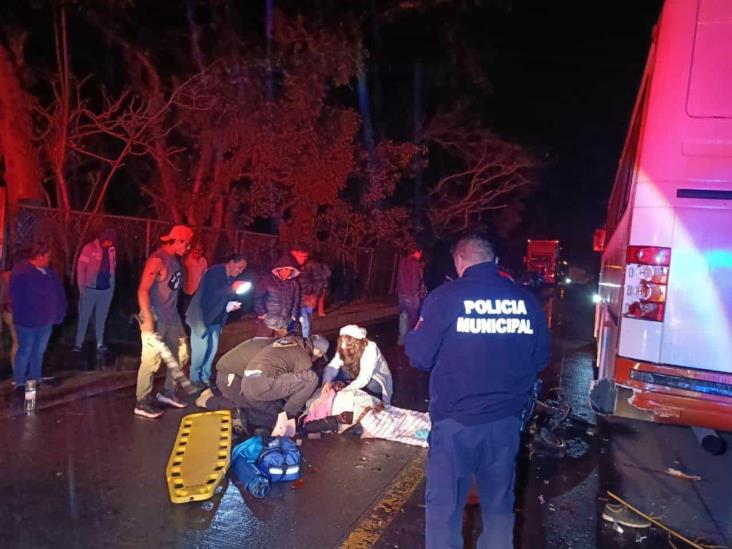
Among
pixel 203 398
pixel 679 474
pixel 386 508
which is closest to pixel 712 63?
pixel 679 474

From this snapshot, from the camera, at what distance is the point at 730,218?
4508 mm

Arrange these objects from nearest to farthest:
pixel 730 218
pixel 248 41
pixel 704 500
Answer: pixel 730 218 → pixel 704 500 → pixel 248 41

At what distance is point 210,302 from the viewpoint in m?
7.45

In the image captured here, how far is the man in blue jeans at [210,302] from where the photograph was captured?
292 inches

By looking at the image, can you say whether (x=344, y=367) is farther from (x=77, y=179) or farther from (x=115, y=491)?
(x=77, y=179)

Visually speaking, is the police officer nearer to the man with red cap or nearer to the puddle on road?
the puddle on road

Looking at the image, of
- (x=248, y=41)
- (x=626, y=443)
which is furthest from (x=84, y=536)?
(x=248, y=41)

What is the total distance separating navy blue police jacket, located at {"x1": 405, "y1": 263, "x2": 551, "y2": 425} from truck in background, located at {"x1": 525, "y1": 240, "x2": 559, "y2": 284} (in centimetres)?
3412

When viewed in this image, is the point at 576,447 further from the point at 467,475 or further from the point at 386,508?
the point at 467,475

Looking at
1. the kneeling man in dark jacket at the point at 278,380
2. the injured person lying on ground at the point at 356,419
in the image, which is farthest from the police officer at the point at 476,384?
the injured person lying on ground at the point at 356,419

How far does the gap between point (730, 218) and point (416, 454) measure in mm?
2995

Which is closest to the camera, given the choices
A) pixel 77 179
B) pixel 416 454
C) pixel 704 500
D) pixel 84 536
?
pixel 84 536

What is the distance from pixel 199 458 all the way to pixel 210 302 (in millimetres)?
2810

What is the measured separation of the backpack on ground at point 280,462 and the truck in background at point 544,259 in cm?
3280
